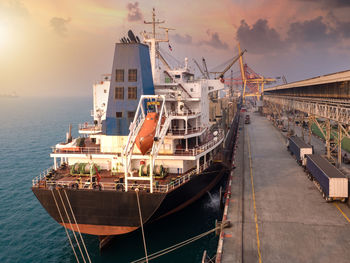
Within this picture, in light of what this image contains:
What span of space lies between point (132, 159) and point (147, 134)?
167 inches

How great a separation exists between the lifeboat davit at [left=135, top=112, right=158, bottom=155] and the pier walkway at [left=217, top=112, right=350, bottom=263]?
808cm

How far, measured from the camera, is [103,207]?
1931 centimetres

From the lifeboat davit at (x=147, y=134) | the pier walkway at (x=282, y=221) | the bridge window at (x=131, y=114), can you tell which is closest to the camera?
the pier walkway at (x=282, y=221)

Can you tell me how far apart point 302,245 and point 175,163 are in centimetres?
1159

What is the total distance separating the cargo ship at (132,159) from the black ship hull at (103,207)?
7 centimetres

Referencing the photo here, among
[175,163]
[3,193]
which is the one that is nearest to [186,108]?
[175,163]

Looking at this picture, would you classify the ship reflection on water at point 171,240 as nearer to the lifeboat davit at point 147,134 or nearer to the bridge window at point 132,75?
the lifeboat davit at point 147,134

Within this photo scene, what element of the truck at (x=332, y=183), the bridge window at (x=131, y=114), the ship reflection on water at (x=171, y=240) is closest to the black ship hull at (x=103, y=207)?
the ship reflection on water at (x=171, y=240)

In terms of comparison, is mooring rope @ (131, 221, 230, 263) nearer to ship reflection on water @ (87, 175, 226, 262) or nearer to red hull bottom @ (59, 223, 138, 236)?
ship reflection on water @ (87, 175, 226, 262)

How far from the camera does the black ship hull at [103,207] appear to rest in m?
18.9

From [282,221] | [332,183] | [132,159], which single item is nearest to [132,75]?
[132,159]

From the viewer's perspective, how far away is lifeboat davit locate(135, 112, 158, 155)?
20234 millimetres

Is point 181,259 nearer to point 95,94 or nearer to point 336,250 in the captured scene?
point 336,250

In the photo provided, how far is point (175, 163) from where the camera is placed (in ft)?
78.7
